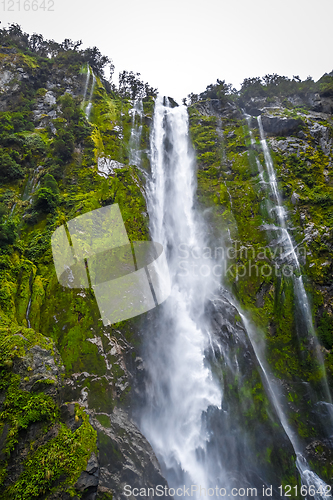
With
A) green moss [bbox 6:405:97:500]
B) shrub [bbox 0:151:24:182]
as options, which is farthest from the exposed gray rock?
shrub [bbox 0:151:24:182]

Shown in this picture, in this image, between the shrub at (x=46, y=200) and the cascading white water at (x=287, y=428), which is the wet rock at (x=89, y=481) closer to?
the cascading white water at (x=287, y=428)

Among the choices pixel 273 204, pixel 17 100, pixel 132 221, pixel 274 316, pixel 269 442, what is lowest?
pixel 269 442

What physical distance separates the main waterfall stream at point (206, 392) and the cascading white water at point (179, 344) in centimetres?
5

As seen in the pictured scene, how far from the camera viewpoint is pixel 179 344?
14117 millimetres

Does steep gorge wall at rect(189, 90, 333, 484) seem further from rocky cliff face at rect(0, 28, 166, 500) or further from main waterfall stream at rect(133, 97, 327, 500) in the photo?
rocky cliff face at rect(0, 28, 166, 500)

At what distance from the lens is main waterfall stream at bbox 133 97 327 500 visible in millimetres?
11055

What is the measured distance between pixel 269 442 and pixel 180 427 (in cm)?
410

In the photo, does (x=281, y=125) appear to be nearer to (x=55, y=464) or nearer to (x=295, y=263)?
(x=295, y=263)

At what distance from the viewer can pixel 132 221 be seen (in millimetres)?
16516

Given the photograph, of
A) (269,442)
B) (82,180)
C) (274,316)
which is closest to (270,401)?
(269,442)

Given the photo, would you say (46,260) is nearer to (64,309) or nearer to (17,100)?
(64,309)

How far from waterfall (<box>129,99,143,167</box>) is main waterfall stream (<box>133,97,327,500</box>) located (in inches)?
282

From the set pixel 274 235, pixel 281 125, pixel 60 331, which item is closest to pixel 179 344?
pixel 60 331

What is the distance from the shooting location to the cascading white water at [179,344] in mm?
11398
